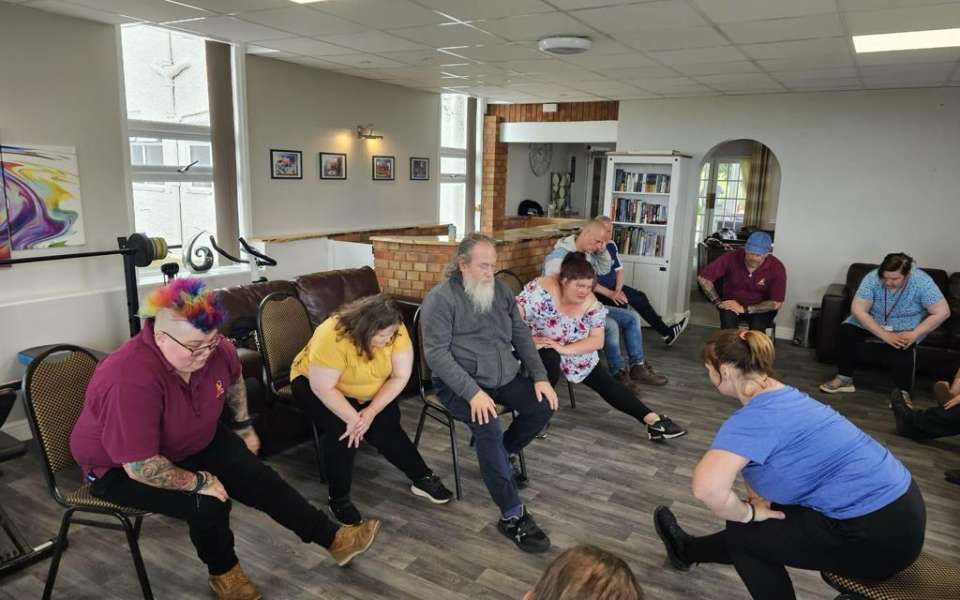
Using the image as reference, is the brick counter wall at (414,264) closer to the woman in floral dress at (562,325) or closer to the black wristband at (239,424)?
the woman in floral dress at (562,325)

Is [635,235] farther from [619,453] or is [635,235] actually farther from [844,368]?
[619,453]

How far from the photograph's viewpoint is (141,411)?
1.92 m

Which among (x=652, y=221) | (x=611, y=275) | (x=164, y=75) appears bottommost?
(x=611, y=275)

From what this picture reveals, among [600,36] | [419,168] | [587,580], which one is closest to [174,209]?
[419,168]

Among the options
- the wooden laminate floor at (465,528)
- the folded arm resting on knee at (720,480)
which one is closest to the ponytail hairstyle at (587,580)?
the folded arm resting on knee at (720,480)

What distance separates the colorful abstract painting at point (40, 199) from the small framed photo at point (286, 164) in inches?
75.5

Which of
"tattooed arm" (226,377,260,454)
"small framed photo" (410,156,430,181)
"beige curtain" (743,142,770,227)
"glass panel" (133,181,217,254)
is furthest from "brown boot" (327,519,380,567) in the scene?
"beige curtain" (743,142,770,227)

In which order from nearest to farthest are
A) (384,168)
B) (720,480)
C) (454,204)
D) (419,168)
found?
(720,480) → (384,168) → (419,168) → (454,204)

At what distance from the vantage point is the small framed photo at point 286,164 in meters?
6.14

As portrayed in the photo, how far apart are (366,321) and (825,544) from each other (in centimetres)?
178

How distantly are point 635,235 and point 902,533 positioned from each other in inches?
216

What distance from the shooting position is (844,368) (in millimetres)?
4902

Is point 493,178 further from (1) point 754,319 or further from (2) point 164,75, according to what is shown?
(1) point 754,319

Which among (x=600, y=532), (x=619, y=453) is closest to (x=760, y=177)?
(x=619, y=453)
